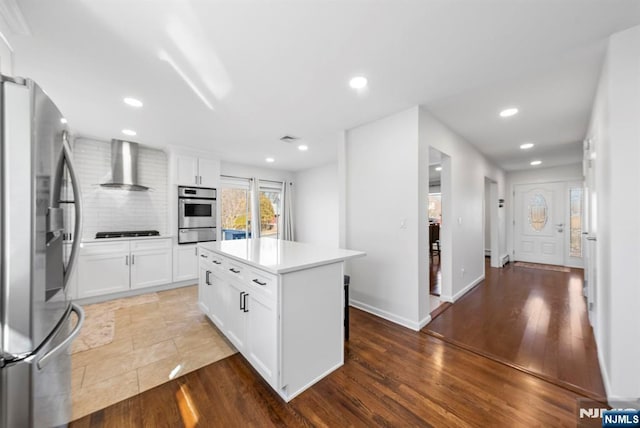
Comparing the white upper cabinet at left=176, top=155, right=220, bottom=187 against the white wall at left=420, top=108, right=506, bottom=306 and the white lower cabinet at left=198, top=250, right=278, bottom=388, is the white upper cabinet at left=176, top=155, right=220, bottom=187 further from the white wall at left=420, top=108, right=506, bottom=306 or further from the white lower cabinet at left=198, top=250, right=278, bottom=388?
the white wall at left=420, top=108, right=506, bottom=306

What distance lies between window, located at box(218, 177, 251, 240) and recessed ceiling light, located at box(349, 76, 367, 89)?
13.1 ft

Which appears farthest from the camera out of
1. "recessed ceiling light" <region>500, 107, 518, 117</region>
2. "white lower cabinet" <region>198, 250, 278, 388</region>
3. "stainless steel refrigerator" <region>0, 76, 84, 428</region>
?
"recessed ceiling light" <region>500, 107, 518, 117</region>

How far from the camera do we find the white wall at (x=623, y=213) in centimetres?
148

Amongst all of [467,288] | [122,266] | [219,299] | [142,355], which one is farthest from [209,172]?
[467,288]

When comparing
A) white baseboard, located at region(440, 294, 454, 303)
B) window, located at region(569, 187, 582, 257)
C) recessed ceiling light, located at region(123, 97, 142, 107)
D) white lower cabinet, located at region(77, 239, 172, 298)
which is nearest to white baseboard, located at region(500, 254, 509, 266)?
window, located at region(569, 187, 582, 257)

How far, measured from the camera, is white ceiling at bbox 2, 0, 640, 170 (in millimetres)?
1411

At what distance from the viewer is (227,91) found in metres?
2.32

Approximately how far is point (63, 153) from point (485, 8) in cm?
236

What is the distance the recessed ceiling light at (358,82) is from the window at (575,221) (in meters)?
6.45

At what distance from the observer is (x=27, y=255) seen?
0.84 meters

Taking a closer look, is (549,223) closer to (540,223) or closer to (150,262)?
(540,223)

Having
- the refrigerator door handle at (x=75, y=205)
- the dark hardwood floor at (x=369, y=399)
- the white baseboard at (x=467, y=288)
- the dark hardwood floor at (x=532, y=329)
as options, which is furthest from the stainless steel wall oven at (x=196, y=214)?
the white baseboard at (x=467, y=288)

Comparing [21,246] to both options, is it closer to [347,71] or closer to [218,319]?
[218,319]
